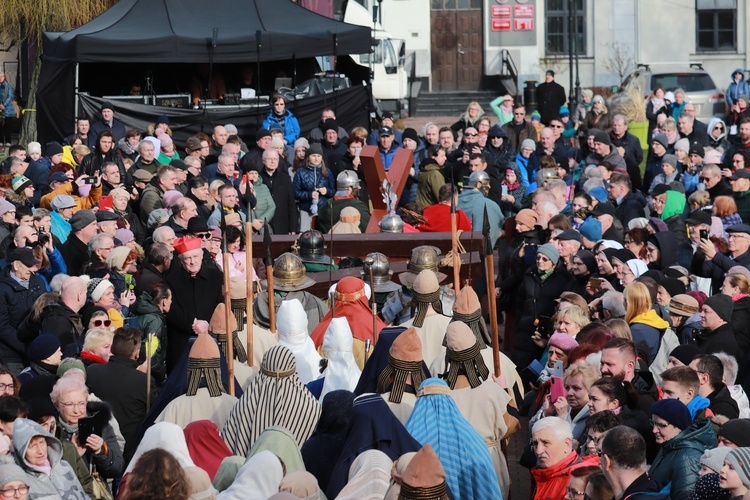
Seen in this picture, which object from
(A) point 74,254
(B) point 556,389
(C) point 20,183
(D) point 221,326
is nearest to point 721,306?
(B) point 556,389

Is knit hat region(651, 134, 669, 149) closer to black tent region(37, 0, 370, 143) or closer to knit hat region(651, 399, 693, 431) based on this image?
black tent region(37, 0, 370, 143)

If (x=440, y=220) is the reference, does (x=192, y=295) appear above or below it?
below

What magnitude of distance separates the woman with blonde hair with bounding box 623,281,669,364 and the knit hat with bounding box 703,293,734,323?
41 centimetres

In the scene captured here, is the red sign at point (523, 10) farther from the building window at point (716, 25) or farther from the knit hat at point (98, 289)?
the knit hat at point (98, 289)

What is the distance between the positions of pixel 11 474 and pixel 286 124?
13.4 meters

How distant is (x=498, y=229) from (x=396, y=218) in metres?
1.87

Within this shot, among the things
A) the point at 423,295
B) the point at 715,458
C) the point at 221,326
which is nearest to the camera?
the point at 715,458

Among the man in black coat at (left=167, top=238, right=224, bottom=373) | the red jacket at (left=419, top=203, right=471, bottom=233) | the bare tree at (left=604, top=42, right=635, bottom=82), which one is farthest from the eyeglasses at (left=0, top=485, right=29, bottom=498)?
the bare tree at (left=604, top=42, right=635, bottom=82)

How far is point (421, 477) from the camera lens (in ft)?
19.0

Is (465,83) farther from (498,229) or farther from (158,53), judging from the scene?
(498,229)

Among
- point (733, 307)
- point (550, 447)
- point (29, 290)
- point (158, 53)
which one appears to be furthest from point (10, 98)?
point (550, 447)

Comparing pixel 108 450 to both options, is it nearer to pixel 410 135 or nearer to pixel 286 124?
pixel 410 135

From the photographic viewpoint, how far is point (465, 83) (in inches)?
1535

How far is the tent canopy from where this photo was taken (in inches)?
822
